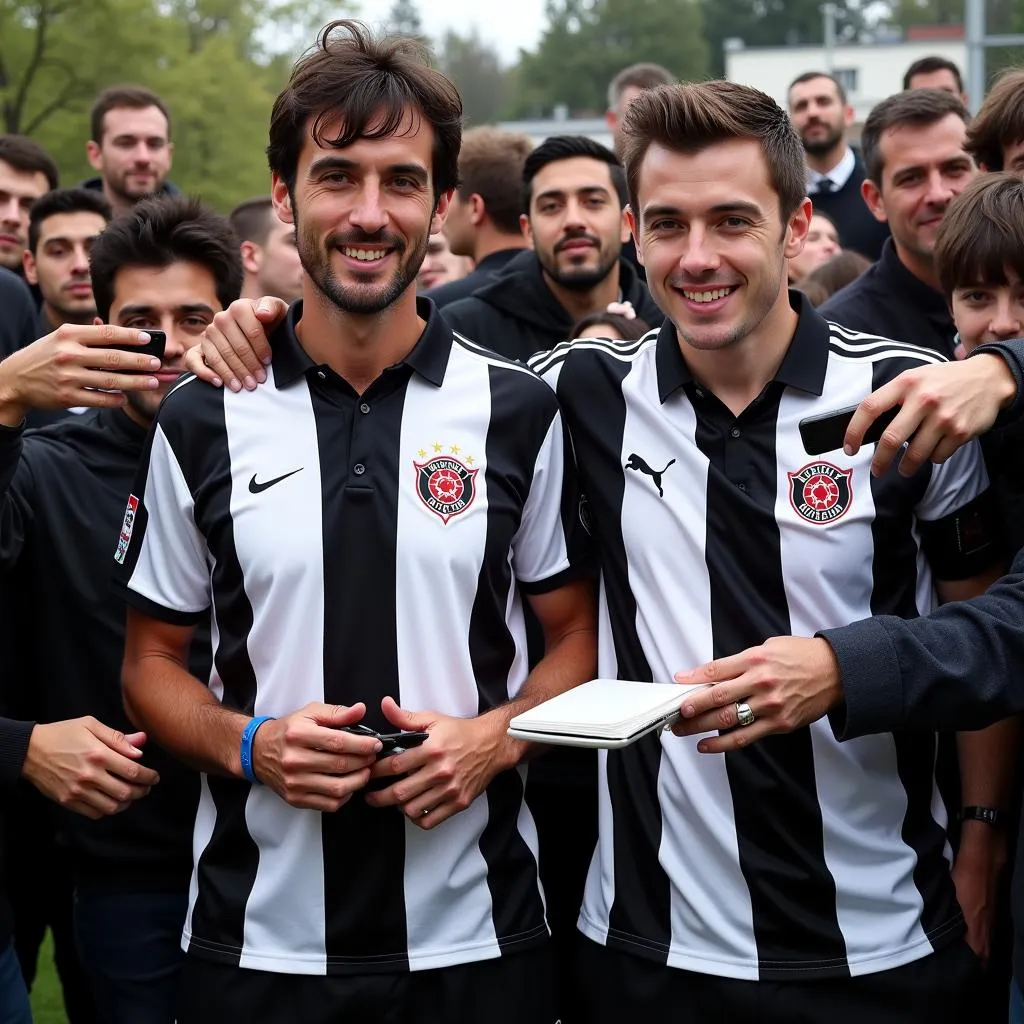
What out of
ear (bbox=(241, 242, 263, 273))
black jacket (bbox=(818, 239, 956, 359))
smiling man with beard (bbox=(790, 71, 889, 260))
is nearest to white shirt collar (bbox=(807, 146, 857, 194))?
smiling man with beard (bbox=(790, 71, 889, 260))

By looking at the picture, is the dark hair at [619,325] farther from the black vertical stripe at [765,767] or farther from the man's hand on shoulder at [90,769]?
the man's hand on shoulder at [90,769]

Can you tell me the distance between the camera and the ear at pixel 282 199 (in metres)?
2.99

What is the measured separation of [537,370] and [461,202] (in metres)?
3.67

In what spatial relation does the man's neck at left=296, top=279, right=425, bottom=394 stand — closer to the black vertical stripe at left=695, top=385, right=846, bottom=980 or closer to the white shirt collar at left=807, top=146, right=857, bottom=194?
the black vertical stripe at left=695, top=385, right=846, bottom=980

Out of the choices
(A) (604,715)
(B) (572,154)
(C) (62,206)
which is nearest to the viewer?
(A) (604,715)

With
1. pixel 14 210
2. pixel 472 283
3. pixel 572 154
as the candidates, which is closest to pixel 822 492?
pixel 572 154

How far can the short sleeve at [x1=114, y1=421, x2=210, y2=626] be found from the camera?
2.86 m

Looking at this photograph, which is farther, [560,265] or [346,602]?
[560,265]

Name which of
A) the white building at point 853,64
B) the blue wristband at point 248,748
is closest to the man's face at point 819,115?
the blue wristband at point 248,748

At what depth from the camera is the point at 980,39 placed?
33.8ft

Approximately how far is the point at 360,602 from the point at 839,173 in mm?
5909

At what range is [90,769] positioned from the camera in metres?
2.84

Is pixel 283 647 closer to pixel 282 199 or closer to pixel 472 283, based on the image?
pixel 282 199

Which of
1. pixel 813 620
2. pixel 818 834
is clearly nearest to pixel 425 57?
pixel 813 620
